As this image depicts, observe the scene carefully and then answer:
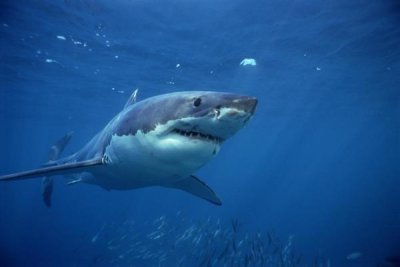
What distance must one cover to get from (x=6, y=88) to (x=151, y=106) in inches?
1151

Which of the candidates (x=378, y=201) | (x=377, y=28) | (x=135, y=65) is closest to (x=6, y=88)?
(x=135, y=65)

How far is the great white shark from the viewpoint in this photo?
10.9ft

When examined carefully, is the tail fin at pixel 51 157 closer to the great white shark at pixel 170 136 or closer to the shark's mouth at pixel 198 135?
the great white shark at pixel 170 136

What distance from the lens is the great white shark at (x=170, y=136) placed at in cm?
333

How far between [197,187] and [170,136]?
122 inches

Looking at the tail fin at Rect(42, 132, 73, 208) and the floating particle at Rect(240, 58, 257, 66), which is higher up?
the floating particle at Rect(240, 58, 257, 66)

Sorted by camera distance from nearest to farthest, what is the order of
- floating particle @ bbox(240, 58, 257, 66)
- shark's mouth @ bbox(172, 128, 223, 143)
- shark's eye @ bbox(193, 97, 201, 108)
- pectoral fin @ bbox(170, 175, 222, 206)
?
shark's eye @ bbox(193, 97, 201, 108) < shark's mouth @ bbox(172, 128, 223, 143) < pectoral fin @ bbox(170, 175, 222, 206) < floating particle @ bbox(240, 58, 257, 66)

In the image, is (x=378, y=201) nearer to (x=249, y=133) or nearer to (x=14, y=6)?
(x=249, y=133)

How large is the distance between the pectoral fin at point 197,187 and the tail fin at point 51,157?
6.72 m

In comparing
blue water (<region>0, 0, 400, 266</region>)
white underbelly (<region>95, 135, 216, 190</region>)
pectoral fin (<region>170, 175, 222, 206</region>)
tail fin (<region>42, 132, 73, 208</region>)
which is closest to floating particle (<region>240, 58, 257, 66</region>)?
blue water (<region>0, 0, 400, 266</region>)

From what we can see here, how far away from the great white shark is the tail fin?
21.8 ft

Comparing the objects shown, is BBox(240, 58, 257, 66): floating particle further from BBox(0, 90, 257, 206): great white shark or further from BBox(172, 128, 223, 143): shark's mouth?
BBox(172, 128, 223, 143): shark's mouth

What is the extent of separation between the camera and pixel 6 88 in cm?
2867

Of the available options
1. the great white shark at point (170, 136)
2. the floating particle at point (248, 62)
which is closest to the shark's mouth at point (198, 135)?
the great white shark at point (170, 136)
